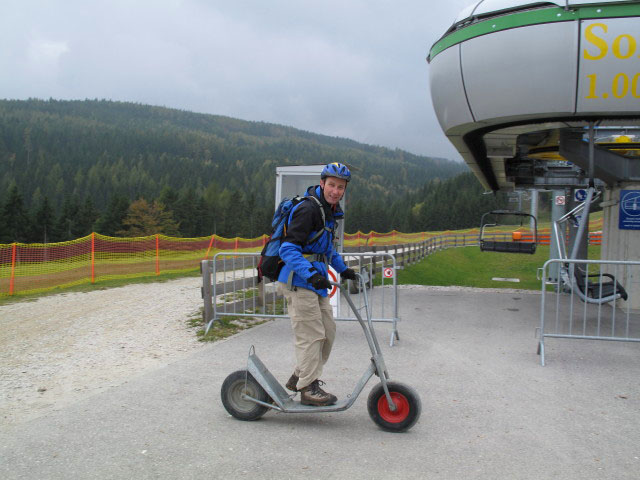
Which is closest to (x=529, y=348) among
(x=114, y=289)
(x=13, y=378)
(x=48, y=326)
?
Answer: (x=13, y=378)

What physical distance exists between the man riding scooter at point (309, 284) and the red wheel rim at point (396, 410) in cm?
40

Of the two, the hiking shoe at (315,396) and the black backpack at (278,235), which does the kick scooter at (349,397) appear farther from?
the black backpack at (278,235)

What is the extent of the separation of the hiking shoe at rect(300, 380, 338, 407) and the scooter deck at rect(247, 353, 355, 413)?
0.11ft

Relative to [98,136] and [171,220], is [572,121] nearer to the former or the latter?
[171,220]

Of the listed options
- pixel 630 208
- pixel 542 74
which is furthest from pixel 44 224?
pixel 542 74

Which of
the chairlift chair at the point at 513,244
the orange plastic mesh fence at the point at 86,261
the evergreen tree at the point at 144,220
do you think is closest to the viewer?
the chairlift chair at the point at 513,244

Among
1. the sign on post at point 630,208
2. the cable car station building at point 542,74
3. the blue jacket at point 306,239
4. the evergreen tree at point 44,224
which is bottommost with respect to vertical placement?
the evergreen tree at point 44,224

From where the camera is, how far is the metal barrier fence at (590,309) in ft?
22.9

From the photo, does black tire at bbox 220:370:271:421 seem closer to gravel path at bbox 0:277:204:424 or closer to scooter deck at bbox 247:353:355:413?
scooter deck at bbox 247:353:355:413

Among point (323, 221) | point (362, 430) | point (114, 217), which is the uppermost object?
point (323, 221)

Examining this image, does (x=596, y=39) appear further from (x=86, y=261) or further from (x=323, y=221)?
(x=86, y=261)

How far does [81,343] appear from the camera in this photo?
7668mm

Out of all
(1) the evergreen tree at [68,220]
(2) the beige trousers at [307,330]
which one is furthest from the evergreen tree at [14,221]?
(2) the beige trousers at [307,330]

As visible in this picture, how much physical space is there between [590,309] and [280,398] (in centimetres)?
949
